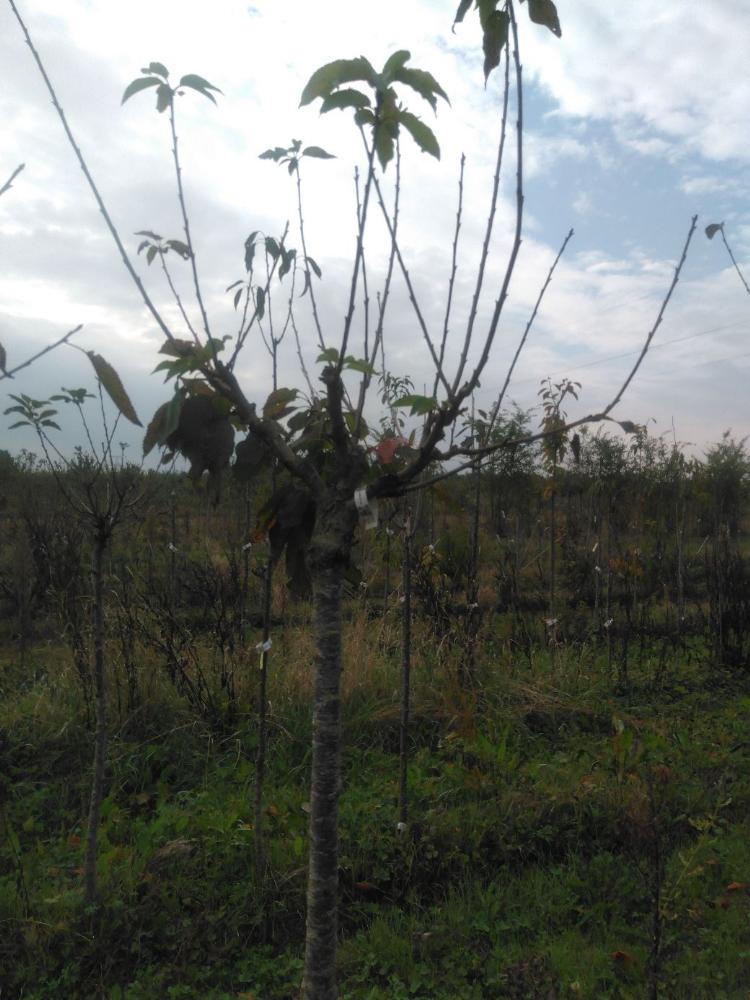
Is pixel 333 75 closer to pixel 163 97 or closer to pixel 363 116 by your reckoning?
pixel 363 116

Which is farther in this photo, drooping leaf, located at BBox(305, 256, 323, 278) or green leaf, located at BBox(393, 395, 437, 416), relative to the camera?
drooping leaf, located at BBox(305, 256, 323, 278)

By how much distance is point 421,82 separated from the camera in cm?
145

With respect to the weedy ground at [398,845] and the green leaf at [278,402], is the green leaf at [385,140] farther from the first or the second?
the weedy ground at [398,845]

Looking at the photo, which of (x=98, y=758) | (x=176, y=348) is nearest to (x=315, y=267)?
(x=176, y=348)

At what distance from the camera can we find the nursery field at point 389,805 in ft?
9.32

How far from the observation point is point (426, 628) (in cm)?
654

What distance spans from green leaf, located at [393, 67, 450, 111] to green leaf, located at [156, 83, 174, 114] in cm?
63

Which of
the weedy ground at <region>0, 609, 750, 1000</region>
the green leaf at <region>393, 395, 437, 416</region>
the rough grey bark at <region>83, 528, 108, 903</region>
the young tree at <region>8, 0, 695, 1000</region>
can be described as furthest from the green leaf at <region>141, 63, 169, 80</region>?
the weedy ground at <region>0, 609, 750, 1000</region>

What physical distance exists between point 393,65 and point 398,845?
3.16m

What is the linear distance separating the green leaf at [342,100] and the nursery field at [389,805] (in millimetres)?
907

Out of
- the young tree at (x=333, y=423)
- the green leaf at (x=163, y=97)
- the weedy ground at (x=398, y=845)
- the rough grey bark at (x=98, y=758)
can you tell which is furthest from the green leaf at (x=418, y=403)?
the rough grey bark at (x=98, y=758)

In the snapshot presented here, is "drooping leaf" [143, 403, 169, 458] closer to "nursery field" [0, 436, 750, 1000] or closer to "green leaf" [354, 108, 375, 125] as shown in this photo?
"nursery field" [0, 436, 750, 1000]

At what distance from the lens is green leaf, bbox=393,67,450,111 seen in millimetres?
1441

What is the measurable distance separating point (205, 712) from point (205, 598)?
40.2 inches
